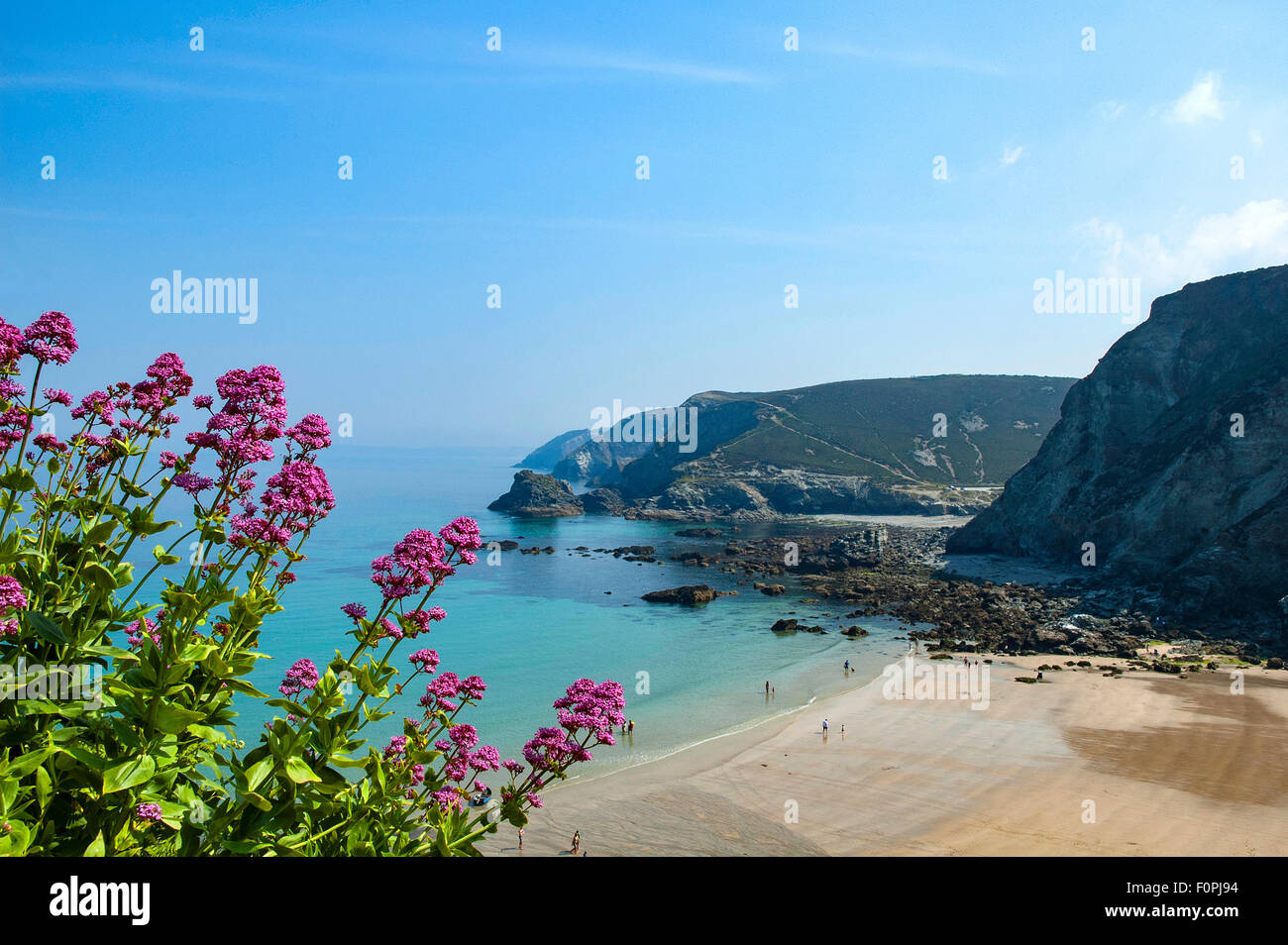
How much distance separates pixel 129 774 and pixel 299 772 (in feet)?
2.58

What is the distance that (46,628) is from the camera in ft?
13.6

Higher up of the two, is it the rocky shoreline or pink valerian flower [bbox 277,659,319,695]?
pink valerian flower [bbox 277,659,319,695]

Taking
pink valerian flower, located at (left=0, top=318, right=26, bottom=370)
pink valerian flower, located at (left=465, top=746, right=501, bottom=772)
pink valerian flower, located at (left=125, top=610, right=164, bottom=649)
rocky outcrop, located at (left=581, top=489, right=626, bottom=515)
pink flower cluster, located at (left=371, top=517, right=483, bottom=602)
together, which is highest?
pink valerian flower, located at (left=0, top=318, right=26, bottom=370)

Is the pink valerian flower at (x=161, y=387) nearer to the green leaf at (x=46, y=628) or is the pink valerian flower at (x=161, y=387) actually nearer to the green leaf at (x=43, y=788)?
the green leaf at (x=46, y=628)

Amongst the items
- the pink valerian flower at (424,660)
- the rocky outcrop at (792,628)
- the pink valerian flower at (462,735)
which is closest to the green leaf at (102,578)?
the pink valerian flower at (424,660)

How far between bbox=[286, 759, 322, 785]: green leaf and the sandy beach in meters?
20.3

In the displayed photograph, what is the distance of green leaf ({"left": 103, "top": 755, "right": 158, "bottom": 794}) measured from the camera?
360 centimetres

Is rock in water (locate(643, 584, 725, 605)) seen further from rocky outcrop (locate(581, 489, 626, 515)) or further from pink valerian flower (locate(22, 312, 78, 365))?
rocky outcrop (locate(581, 489, 626, 515))

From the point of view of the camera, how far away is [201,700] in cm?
426

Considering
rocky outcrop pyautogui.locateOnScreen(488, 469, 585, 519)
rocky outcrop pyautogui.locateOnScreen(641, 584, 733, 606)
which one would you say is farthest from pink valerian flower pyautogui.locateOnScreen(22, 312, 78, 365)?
rocky outcrop pyautogui.locateOnScreen(488, 469, 585, 519)

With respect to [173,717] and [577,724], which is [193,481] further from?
[577,724]

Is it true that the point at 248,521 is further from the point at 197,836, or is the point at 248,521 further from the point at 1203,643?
the point at 1203,643

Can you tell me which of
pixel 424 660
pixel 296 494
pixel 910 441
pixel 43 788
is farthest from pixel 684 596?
pixel 910 441
